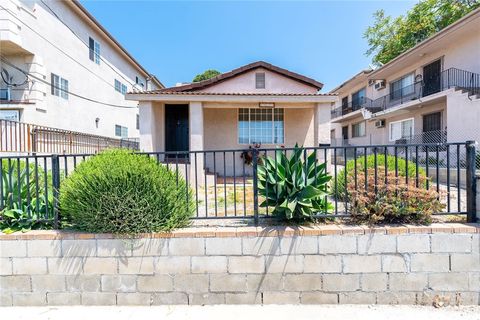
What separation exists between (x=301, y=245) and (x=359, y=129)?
23.1 metres

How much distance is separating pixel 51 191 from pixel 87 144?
9.93 metres

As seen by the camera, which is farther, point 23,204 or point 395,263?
point 23,204

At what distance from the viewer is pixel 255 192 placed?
10.3ft

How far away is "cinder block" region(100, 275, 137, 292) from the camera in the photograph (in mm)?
2971

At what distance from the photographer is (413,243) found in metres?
2.91

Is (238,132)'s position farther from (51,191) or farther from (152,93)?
(51,191)

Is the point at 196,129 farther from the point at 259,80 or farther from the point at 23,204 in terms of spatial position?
the point at 23,204

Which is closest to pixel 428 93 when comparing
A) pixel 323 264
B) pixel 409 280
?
pixel 409 280

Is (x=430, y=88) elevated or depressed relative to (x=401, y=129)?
elevated

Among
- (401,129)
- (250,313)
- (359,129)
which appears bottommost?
(250,313)

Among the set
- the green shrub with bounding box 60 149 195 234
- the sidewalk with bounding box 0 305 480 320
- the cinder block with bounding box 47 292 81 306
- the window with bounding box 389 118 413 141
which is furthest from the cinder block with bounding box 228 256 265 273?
the window with bounding box 389 118 413 141

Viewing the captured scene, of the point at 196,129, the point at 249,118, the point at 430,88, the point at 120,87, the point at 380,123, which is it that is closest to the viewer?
the point at 196,129

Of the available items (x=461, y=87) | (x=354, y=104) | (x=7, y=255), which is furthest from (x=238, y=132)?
(x=354, y=104)

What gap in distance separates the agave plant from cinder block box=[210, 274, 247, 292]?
0.90m
